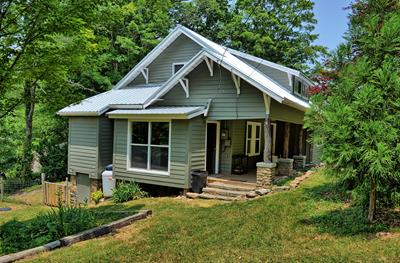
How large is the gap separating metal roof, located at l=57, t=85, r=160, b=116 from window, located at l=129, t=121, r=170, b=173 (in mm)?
1002

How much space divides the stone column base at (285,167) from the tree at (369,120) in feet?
23.3

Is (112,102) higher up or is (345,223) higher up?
(112,102)

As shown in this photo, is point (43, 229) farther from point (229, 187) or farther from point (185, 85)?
point (185, 85)

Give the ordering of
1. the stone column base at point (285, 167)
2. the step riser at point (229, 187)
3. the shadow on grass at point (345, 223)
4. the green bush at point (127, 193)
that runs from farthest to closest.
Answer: the stone column base at point (285, 167)
the green bush at point (127, 193)
the step riser at point (229, 187)
the shadow on grass at point (345, 223)

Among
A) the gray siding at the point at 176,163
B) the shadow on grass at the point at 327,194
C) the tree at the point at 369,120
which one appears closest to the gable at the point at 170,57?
the gray siding at the point at 176,163

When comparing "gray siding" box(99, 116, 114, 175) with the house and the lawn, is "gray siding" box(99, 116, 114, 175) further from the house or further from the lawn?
the lawn

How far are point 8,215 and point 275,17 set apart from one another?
84.6ft

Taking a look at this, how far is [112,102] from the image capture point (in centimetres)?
1485

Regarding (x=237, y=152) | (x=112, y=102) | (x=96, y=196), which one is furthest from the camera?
(x=237, y=152)

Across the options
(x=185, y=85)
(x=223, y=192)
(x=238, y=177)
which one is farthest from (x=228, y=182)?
(x=185, y=85)

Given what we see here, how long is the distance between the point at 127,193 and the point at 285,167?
6.41m

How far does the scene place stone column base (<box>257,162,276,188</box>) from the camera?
11.2 m

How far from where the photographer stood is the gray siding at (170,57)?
50.9 feet

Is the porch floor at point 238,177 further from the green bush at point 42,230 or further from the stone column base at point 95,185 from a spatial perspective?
the green bush at point 42,230
